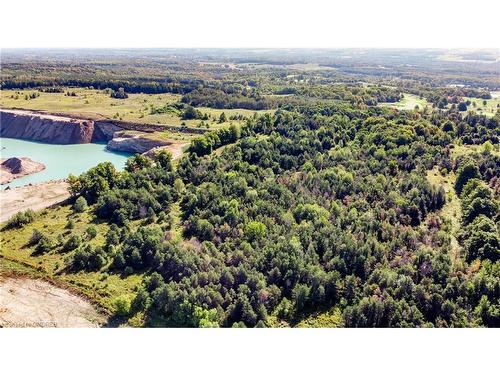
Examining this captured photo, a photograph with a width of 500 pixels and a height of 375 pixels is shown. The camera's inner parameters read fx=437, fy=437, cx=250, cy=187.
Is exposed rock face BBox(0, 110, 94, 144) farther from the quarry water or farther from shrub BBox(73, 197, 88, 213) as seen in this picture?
shrub BBox(73, 197, 88, 213)

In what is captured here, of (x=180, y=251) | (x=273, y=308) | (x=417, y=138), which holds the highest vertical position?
(x=417, y=138)

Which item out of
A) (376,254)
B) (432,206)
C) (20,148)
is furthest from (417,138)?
(20,148)

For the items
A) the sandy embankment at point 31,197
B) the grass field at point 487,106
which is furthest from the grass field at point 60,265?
the grass field at point 487,106

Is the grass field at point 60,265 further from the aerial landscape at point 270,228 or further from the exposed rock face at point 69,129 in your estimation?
the exposed rock face at point 69,129

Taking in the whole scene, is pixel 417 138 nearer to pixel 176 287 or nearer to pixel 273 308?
pixel 273 308

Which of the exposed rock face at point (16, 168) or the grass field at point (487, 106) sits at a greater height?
the grass field at point (487, 106)

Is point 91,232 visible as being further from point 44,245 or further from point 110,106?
point 110,106
